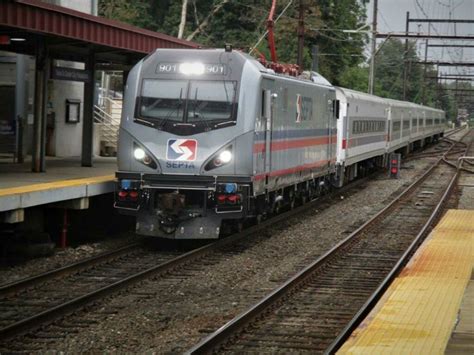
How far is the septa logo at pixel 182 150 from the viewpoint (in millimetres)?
13148

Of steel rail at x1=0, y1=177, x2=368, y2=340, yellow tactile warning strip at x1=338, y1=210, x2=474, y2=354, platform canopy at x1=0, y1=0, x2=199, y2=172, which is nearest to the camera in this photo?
yellow tactile warning strip at x1=338, y1=210, x2=474, y2=354

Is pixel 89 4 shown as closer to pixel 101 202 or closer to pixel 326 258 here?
pixel 101 202

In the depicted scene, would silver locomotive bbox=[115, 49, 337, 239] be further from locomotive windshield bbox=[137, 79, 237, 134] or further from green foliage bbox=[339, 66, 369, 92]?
green foliage bbox=[339, 66, 369, 92]

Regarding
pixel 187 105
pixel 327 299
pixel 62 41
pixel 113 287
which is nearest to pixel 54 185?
pixel 187 105

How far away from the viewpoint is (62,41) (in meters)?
16.2

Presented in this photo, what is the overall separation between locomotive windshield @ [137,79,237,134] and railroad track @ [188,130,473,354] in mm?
2762

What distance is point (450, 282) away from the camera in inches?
397

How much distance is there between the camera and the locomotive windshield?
13.3 metres

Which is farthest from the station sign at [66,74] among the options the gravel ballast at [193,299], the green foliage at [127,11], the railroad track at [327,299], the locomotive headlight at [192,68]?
the green foliage at [127,11]

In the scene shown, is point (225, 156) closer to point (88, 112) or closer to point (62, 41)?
point (62, 41)

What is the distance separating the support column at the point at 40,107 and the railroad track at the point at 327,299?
5985mm

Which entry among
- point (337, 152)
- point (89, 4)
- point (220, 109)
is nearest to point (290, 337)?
point (220, 109)

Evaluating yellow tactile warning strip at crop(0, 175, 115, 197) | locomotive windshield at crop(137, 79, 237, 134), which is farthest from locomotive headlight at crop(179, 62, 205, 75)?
yellow tactile warning strip at crop(0, 175, 115, 197)

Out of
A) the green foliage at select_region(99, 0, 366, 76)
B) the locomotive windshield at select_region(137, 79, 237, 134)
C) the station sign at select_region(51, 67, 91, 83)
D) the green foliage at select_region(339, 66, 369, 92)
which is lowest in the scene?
the locomotive windshield at select_region(137, 79, 237, 134)
